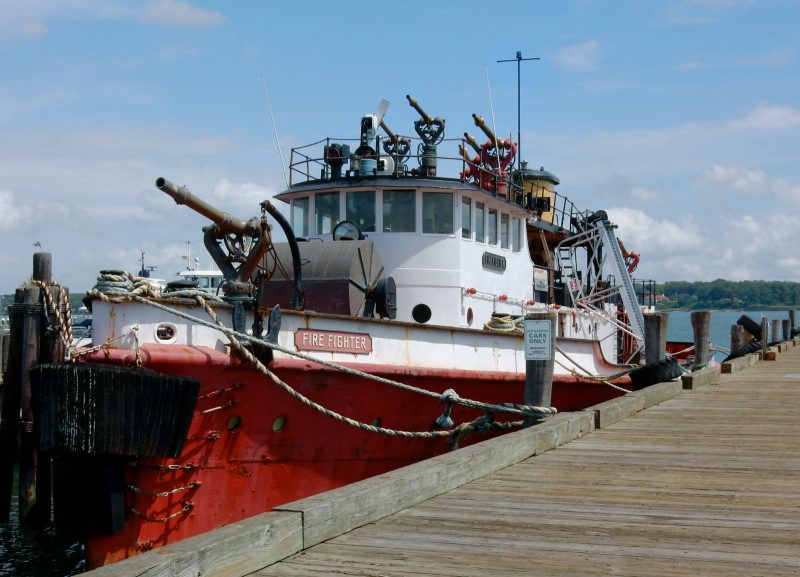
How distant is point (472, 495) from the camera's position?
5.00m

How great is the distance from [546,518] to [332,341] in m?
5.21

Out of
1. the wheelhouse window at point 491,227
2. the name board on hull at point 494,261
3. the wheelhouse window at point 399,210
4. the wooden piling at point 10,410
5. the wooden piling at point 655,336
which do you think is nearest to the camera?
the wooden piling at point 10,410

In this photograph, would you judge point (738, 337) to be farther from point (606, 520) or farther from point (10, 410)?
point (606, 520)

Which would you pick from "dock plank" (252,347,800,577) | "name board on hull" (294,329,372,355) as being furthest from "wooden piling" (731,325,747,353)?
"dock plank" (252,347,800,577)

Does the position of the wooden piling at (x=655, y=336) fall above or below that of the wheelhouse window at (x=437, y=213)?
below

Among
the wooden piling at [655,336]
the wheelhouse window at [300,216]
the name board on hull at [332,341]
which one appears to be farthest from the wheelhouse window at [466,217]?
the name board on hull at [332,341]

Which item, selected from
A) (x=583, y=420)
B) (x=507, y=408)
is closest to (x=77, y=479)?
(x=507, y=408)

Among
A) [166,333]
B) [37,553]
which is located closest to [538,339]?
[166,333]

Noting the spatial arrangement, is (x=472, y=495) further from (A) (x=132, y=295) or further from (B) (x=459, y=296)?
(B) (x=459, y=296)

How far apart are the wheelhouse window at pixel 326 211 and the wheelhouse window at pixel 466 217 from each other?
1695 millimetres

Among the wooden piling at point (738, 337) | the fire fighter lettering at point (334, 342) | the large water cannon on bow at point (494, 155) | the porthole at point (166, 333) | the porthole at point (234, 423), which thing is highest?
the large water cannon on bow at point (494, 155)

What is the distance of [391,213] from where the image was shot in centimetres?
1295

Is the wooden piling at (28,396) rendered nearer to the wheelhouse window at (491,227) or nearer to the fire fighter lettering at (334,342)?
the fire fighter lettering at (334,342)

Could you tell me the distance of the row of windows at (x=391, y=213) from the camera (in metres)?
12.9
